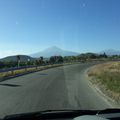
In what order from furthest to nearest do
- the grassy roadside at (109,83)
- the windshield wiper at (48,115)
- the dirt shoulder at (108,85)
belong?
1. the grassy roadside at (109,83)
2. the dirt shoulder at (108,85)
3. the windshield wiper at (48,115)

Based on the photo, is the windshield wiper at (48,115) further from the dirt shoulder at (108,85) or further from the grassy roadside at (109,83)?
the grassy roadside at (109,83)

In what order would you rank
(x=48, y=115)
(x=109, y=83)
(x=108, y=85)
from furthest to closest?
(x=109, y=83), (x=108, y=85), (x=48, y=115)

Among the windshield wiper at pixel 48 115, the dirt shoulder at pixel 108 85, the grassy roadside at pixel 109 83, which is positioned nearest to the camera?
the windshield wiper at pixel 48 115

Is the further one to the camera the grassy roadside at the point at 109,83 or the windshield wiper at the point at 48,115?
the grassy roadside at the point at 109,83

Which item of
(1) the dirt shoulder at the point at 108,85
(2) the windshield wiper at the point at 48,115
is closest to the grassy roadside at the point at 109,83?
(1) the dirt shoulder at the point at 108,85

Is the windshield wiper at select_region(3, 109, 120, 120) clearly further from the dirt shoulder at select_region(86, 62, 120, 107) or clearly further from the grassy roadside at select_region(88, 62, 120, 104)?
the grassy roadside at select_region(88, 62, 120, 104)

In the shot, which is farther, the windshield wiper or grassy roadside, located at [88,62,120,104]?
grassy roadside, located at [88,62,120,104]

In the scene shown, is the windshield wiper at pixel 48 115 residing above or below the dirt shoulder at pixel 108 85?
above

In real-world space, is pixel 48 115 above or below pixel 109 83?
above

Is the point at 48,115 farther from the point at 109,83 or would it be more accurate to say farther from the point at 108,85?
the point at 109,83

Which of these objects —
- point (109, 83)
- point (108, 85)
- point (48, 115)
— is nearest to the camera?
point (48, 115)

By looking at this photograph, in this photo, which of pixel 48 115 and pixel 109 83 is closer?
pixel 48 115

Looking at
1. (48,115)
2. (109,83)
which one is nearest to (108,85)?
(109,83)

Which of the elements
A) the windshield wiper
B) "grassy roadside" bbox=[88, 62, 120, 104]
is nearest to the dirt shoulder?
"grassy roadside" bbox=[88, 62, 120, 104]
